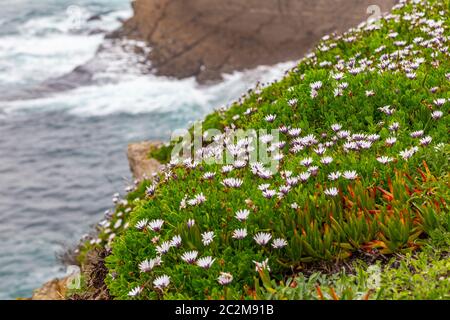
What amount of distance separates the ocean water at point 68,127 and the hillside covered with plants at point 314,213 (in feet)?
45.2

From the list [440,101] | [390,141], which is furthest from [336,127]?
[440,101]

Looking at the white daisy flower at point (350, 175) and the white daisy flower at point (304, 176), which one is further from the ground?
the white daisy flower at point (350, 175)

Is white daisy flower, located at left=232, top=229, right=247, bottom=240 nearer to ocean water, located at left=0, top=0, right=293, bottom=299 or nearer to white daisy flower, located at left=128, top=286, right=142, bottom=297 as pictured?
white daisy flower, located at left=128, top=286, right=142, bottom=297

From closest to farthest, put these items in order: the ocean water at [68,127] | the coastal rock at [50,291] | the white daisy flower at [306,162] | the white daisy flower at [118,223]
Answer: the white daisy flower at [306,162] < the coastal rock at [50,291] < the white daisy flower at [118,223] < the ocean water at [68,127]

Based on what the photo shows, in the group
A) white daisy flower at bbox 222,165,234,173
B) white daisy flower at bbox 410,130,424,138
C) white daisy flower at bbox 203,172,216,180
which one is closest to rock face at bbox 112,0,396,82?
white daisy flower at bbox 410,130,424,138

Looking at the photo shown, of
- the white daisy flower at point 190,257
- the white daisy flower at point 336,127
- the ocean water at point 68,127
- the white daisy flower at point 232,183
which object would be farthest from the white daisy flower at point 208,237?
the ocean water at point 68,127

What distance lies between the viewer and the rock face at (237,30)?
31156mm

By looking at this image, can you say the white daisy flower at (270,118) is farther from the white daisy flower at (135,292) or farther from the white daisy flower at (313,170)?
the white daisy flower at (135,292)

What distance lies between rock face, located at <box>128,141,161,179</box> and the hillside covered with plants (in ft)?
22.9

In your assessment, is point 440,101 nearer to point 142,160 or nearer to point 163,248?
point 163,248

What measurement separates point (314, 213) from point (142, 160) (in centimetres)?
1003

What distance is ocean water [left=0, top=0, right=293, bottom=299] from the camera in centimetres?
2258

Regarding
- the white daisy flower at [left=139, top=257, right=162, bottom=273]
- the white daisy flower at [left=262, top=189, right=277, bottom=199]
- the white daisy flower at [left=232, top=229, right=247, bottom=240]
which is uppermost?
the white daisy flower at [left=262, top=189, right=277, bottom=199]
